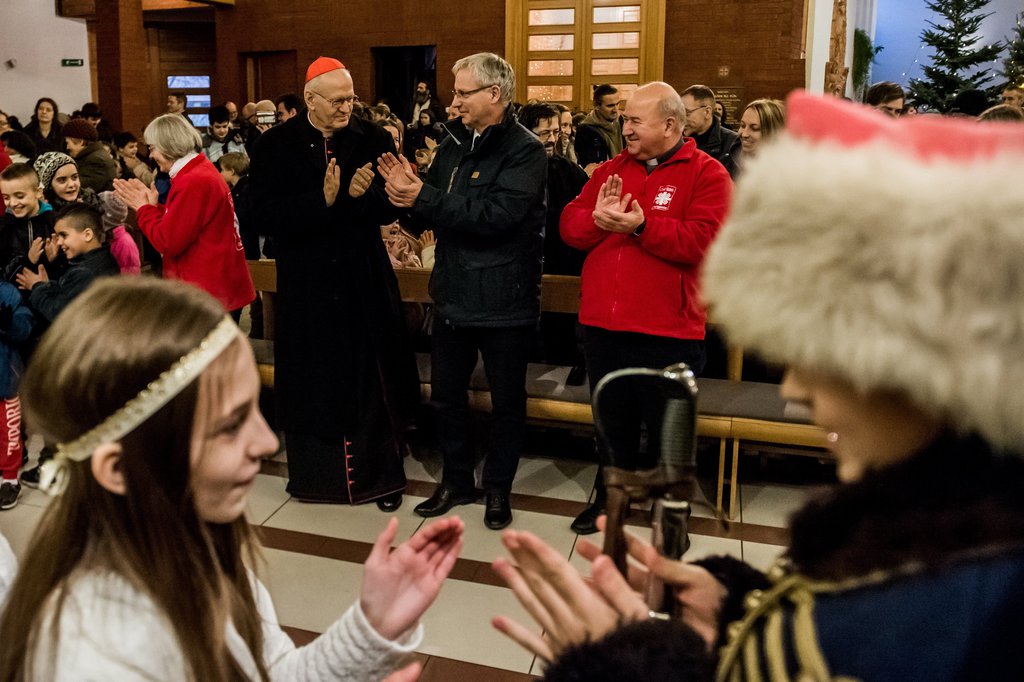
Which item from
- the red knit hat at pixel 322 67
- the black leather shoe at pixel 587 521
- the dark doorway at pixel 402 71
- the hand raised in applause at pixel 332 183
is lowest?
the black leather shoe at pixel 587 521

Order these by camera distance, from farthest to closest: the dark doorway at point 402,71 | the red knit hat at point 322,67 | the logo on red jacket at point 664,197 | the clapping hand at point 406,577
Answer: the dark doorway at point 402,71, the red knit hat at point 322,67, the logo on red jacket at point 664,197, the clapping hand at point 406,577

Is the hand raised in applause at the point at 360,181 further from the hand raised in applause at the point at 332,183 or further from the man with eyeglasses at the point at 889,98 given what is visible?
the man with eyeglasses at the point at 889,98

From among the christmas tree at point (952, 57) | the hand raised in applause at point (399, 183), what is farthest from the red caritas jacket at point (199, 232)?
the christmas tree at point (952, 57)

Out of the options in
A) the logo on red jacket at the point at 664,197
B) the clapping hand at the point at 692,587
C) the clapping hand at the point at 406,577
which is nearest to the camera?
the clapping hand at the point at 692,587

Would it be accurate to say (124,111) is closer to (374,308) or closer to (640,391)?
(374,308)

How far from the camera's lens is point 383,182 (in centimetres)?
347

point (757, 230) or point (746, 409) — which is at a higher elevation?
point (757, 230)

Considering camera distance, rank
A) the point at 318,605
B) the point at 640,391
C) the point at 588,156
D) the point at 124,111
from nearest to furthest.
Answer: the point at 640,391 < the point at 318,605 < the point at 588,156 < the point at 124,111

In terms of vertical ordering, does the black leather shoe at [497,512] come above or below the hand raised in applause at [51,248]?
below

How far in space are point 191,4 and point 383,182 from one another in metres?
11.8

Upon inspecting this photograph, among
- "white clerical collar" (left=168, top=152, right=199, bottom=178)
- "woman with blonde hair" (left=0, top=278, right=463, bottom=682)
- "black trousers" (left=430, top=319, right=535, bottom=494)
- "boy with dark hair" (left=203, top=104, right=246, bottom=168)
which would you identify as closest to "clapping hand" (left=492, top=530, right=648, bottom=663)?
"woman with blonde hair" (left=0, top=278, right=463, bottom=682)

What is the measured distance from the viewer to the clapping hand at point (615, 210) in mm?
2814

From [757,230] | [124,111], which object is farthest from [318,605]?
[124,111]

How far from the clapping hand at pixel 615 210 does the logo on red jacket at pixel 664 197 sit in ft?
0.26
